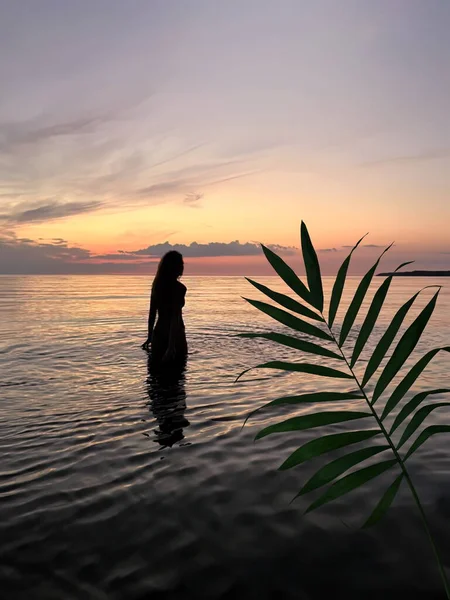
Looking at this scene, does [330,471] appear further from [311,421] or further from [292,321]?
[292,321]

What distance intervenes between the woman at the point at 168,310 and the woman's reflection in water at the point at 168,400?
0.37 metres

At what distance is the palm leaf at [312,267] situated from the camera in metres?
1.81

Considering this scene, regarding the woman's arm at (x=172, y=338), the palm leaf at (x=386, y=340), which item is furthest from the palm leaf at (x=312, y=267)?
the woman's arm at (x=172, y=338)

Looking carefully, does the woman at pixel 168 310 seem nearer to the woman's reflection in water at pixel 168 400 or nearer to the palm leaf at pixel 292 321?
the woman's reflection in water at pixel 168 400

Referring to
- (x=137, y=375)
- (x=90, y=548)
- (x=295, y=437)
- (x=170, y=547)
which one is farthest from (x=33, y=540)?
(x=137, y=375)

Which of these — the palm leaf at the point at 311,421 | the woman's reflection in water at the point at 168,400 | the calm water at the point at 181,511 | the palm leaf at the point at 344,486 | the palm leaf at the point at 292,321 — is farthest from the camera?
the woman's reflection in water at the point at 168,400

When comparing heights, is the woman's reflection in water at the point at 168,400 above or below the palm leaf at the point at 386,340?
below

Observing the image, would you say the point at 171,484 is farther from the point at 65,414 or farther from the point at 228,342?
the point at 228,342

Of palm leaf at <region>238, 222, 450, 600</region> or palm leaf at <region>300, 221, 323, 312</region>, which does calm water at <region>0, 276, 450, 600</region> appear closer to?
palm leaf at <region>238, 222, 450, 600</region>

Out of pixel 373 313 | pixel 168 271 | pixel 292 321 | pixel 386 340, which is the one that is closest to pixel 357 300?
pixel 373 313

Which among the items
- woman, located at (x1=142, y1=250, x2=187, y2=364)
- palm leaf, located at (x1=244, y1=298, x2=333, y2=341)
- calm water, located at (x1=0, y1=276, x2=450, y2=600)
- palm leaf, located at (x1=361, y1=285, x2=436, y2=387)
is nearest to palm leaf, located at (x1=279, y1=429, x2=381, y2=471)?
palm leaf, located at (x1=361, y1=285, x2=436, y2=387)

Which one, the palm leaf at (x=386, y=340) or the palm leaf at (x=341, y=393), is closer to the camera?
the palm leaf at (x=341, y=393)

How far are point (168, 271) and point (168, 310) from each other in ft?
3.42

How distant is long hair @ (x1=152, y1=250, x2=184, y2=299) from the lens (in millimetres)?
10133
